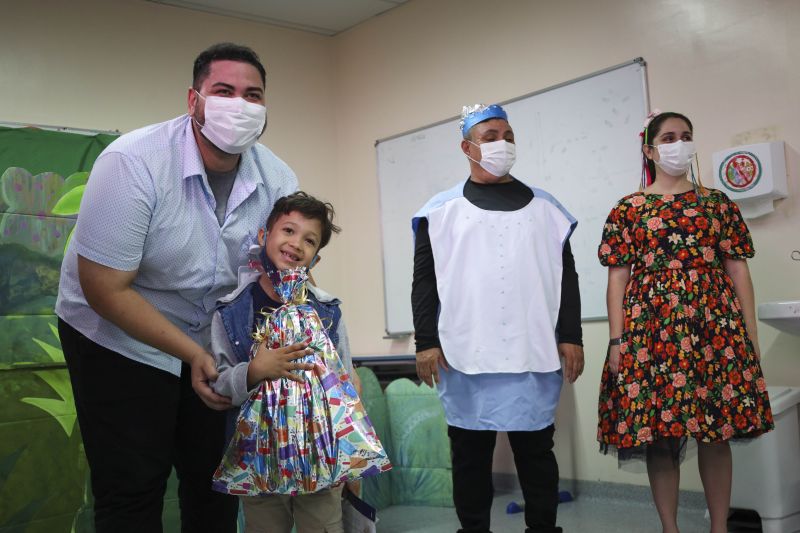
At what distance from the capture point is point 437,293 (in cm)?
273

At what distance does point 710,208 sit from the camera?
105 inches

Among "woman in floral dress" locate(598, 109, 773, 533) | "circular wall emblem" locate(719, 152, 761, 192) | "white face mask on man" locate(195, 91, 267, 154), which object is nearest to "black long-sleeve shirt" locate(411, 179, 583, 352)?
"woman in floral dress" locate(598, 109, 773, 533)

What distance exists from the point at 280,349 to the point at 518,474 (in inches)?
46.4

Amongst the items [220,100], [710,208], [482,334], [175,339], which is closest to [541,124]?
[710,208]

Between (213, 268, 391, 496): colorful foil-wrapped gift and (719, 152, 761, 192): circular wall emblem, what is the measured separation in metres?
2.12

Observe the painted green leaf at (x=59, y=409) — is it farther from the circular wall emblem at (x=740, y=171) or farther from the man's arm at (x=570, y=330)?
the circular wall emblem at (x=740, y=171)

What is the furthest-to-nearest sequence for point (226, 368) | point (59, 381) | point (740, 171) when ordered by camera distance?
1. point (740, 171)
2. point (59, 381)
3. point (226, 368)

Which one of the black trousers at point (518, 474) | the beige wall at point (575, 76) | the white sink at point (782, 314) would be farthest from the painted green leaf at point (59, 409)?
the white sink at point (782, 314)

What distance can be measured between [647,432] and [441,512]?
4.49ft

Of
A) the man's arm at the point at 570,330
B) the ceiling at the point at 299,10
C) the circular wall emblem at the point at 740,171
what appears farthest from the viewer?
the ceiling at the point at 299,10

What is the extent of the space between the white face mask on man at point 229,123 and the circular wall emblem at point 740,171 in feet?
7.09

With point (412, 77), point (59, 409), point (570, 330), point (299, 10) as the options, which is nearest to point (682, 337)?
point (570, 330)

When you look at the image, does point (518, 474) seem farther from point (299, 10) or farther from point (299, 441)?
point (299, 10)

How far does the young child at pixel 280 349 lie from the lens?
1.67 meters
